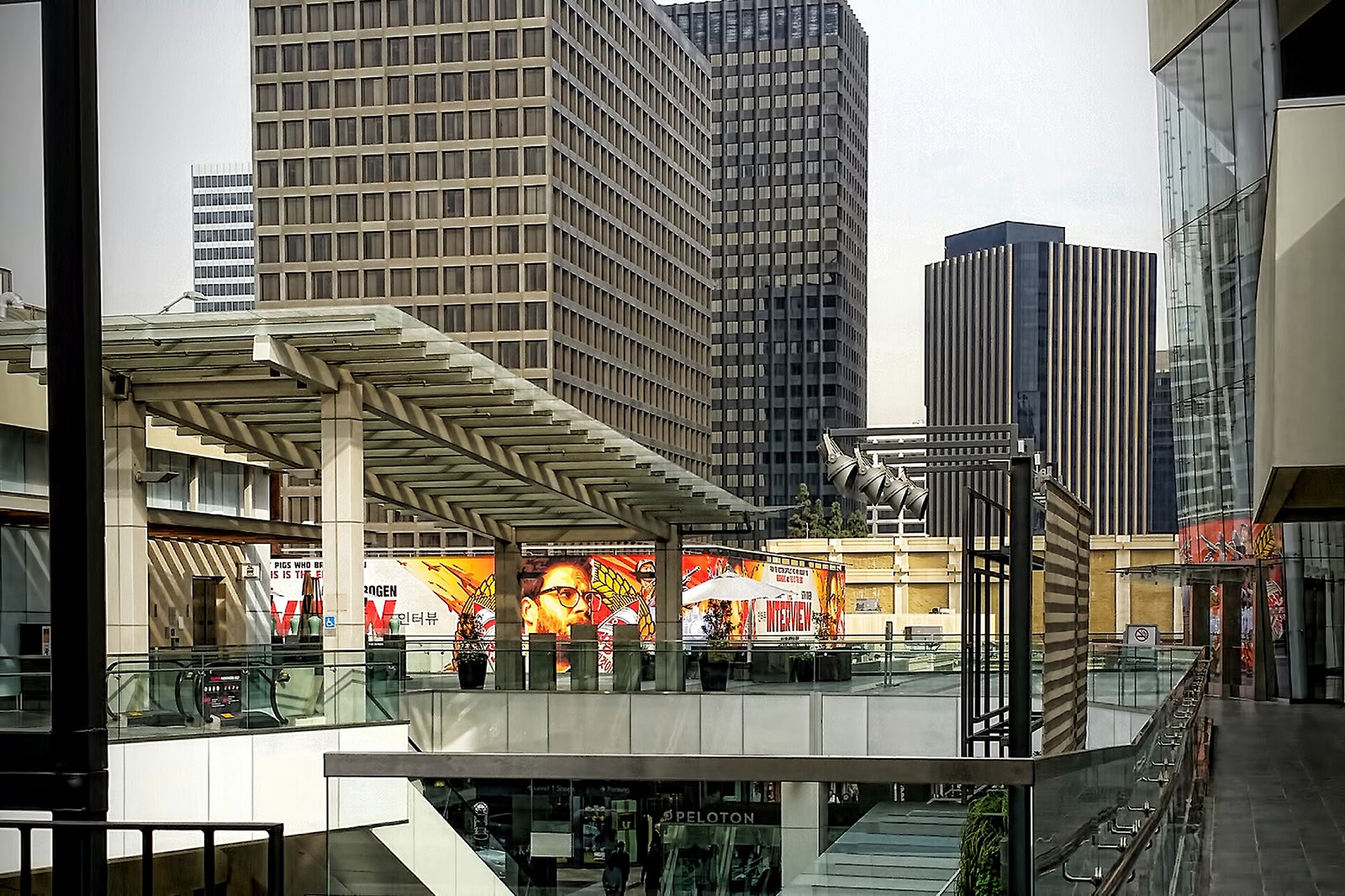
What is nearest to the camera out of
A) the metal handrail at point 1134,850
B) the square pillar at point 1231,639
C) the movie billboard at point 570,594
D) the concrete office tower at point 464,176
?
the metal handrail at point 1134,850

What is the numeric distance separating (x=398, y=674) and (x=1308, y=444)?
571 inches

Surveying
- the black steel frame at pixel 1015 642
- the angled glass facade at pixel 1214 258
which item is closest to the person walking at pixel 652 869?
the black steel frame at pixel 1015 642

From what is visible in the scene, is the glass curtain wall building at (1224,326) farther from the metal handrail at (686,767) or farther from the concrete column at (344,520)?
the metal handrail at (686,767)

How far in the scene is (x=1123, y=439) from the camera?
19300 centimetres

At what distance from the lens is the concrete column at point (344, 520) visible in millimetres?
22062

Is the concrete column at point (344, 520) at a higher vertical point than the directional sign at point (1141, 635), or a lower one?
higher

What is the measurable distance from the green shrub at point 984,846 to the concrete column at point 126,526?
1797 cm

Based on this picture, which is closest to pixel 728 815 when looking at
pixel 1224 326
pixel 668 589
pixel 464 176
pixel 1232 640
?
pixel 668 589

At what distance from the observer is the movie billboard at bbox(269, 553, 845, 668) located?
58.9 meters

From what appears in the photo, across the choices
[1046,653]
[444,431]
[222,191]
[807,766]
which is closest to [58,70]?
[807,766]

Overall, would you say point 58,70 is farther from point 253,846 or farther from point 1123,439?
point 1123,439

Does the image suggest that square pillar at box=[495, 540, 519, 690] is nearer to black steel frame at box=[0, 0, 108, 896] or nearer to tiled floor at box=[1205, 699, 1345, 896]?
tiled floor at box=[1205, 699, 1345, 896]

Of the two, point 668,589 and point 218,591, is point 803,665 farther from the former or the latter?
point 218,591

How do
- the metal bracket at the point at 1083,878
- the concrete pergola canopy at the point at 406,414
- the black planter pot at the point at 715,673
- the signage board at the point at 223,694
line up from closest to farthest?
the metal bracket at the point at 1083,878
the signage board at the point at 223,694
the concrete pergola canopy at the point at 406,414
the black planter pot at the point at 715,673
